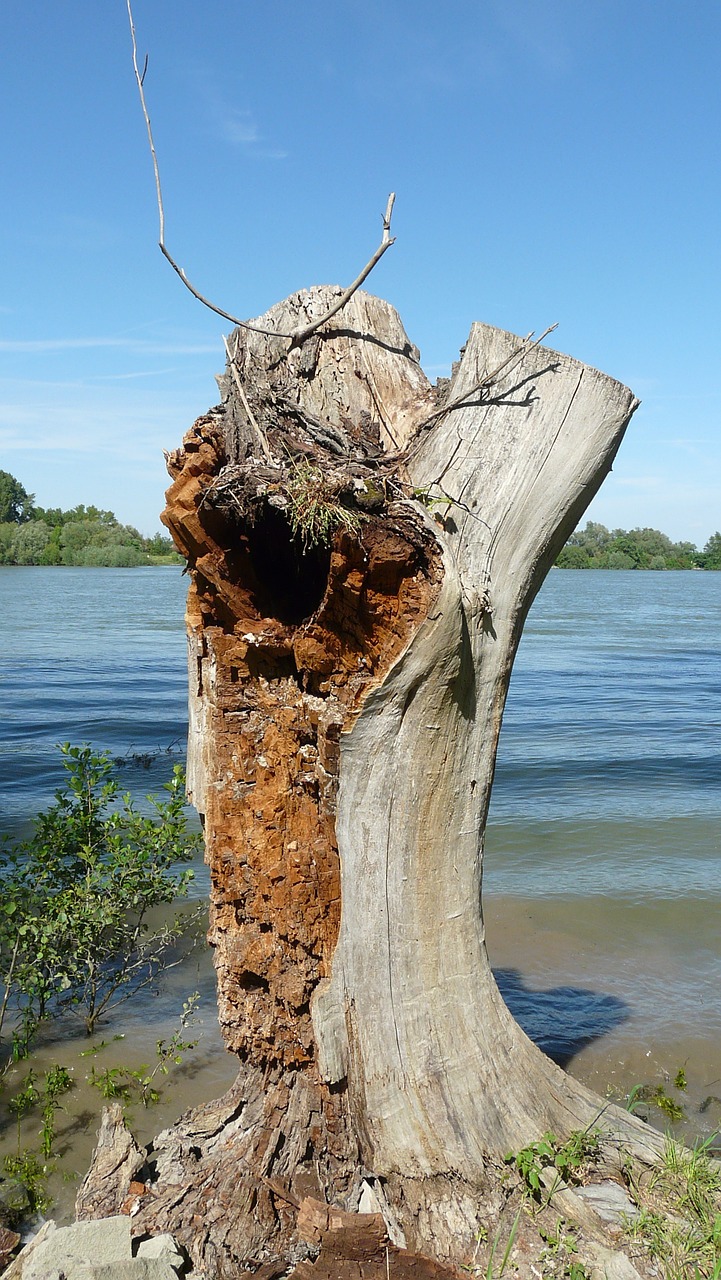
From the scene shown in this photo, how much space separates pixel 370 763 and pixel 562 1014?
14.6 ft

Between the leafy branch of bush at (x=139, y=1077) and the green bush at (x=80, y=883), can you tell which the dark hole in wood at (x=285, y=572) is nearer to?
the green bush at (x=80, y=883)

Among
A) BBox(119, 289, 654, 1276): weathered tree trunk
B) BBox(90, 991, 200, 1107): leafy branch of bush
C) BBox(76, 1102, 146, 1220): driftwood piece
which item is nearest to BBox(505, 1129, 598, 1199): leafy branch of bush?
BBox(119, 289, 654, 1276): weathered tree trunk

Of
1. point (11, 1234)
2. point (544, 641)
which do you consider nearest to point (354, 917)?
point (11, 1234)

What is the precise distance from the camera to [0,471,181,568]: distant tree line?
319ft

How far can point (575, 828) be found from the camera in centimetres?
1188

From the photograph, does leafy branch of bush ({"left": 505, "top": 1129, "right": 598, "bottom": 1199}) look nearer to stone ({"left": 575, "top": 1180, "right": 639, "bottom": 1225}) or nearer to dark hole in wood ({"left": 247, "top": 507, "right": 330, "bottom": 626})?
stone ({"left": 575, "top": 1180, "right": 639, "bottom": 1225})

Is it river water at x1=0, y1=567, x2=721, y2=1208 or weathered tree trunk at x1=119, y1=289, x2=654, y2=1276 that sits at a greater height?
weathered tree trunk at x1=119, y1=289, x2=654, y2=1276

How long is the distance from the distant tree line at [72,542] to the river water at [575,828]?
68.8m

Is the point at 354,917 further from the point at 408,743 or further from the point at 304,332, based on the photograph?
the point at 304,332

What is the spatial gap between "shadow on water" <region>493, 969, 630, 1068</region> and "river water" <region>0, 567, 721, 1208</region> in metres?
0.02

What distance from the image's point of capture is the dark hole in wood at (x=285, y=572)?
13.1ft

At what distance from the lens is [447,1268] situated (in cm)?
328

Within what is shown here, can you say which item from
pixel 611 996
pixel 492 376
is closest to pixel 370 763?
pixel 492 376

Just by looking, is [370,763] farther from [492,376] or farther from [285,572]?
[492,376]
